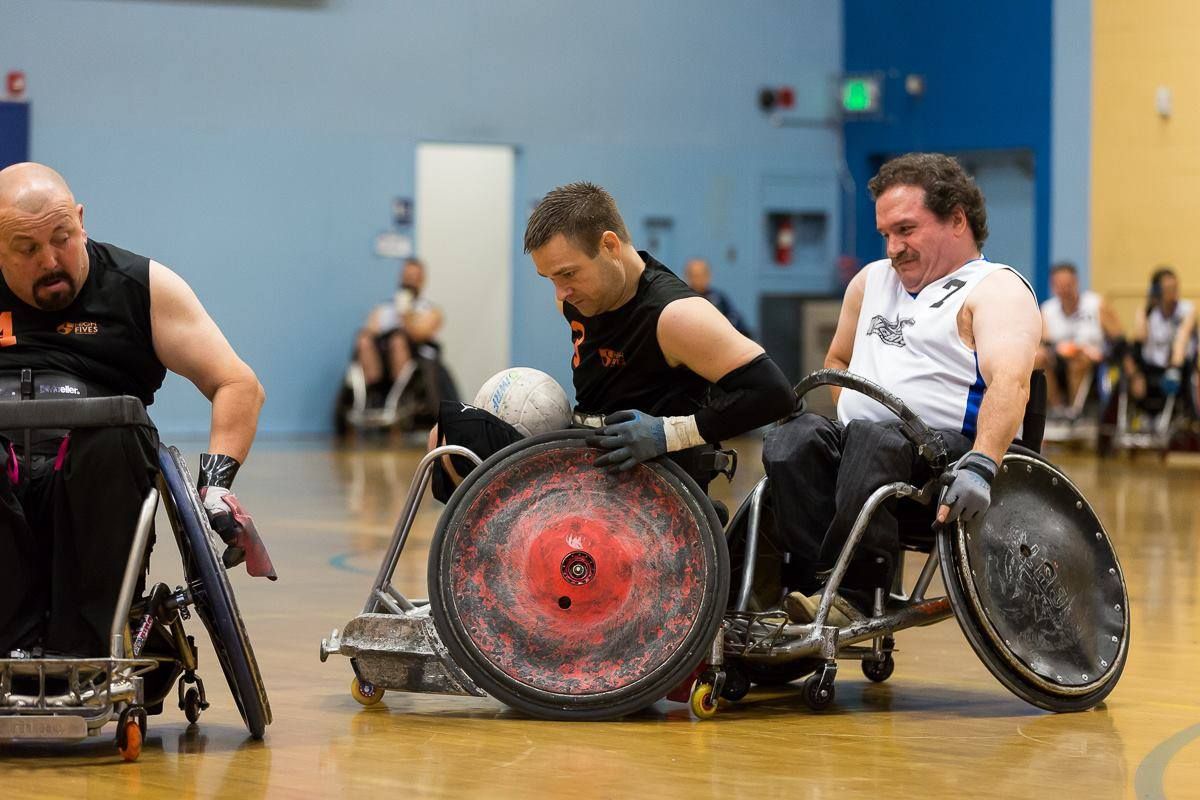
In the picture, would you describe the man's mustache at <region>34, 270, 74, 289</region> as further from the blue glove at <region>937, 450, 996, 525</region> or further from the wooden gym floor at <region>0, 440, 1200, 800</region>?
the blue glove at <region>937, 450, 996, 525</region>

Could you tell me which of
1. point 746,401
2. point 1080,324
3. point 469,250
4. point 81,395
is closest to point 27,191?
point 81,395

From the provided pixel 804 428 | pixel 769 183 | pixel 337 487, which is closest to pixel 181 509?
pixel 804 428

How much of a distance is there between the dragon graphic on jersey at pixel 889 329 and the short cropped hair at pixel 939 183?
12.1 inches

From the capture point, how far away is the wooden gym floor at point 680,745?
393 cm

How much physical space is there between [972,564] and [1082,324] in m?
13.0

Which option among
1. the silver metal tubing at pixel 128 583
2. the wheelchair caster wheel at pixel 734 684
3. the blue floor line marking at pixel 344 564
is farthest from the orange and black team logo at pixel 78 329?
the blue floor line marking at pixel 344 564

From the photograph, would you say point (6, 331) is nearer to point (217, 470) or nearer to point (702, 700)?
point (217, 470)

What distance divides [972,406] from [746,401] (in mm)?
720

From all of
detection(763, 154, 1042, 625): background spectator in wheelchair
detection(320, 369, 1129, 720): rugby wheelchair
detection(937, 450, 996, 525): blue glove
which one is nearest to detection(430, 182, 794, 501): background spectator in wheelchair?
detection(320, 369, 1129, 720): rugby wheelchair

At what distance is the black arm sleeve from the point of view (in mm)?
4750

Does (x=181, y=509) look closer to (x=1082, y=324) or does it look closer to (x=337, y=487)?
(x=337, y=487)

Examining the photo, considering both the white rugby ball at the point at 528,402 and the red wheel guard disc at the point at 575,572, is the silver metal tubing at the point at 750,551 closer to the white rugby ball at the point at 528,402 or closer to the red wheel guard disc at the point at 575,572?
the red wheel guard disc at the point at 575,572

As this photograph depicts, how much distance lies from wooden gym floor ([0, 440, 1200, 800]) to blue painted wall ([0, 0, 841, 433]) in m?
12.0

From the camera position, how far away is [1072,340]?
56.4ft
